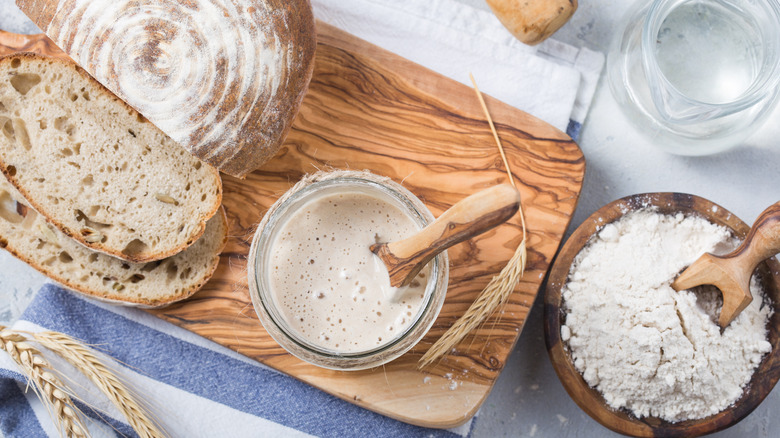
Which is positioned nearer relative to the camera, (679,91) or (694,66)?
(679,91)

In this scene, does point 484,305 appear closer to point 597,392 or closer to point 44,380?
point 597,392

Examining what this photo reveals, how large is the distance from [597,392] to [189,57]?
1.12 meters

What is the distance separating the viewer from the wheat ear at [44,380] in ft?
4.31

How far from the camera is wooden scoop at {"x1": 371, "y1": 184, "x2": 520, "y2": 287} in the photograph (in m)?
0.90

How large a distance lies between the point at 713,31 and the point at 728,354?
2.57 feet

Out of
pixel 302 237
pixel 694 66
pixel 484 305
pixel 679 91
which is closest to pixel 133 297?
pixel 302 237

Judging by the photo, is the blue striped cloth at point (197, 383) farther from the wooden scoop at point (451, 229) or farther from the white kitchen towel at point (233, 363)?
the wooden scoop at point (451, 229)

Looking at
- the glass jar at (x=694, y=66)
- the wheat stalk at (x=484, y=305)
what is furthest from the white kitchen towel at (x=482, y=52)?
the wheat stalk at (x=484, y=305)

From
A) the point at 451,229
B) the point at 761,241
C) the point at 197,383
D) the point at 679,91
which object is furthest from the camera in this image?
the point at 197,383

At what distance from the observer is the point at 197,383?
1.42 metres

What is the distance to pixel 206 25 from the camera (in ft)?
3.91

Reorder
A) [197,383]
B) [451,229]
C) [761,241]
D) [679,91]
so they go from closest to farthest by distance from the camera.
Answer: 1. [451,229]
2. [761,241]
3. [679,91]
4. [197,383]

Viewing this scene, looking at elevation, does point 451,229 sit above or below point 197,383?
above

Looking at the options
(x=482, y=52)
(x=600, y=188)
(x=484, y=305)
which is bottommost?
(x=484, y=305)
